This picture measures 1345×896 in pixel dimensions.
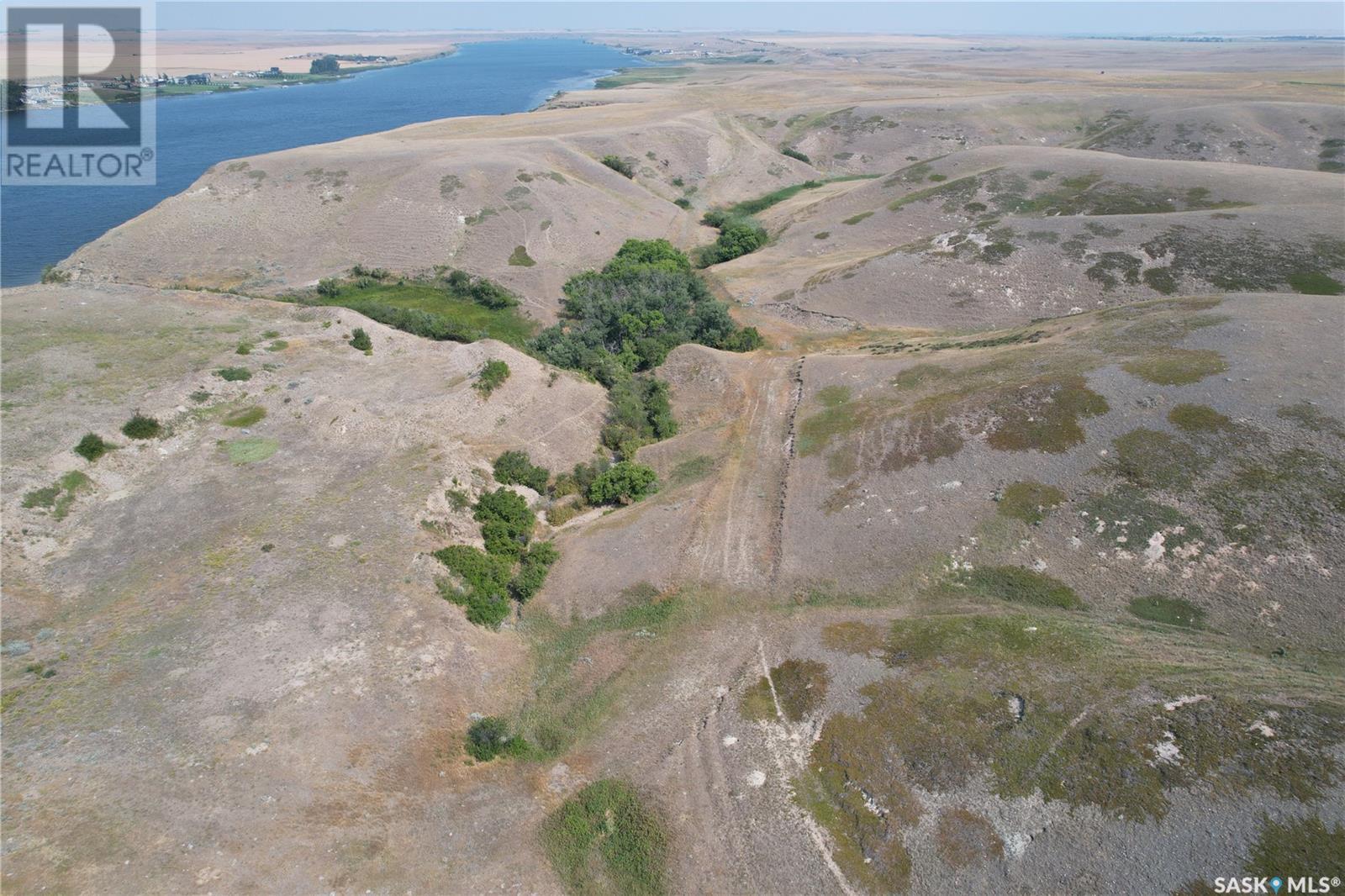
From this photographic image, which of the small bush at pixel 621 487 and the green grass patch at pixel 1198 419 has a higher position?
the green grass patch at pixel 1198 419

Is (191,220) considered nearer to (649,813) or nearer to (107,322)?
(107,322)

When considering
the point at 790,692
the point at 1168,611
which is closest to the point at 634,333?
the point at 790,692

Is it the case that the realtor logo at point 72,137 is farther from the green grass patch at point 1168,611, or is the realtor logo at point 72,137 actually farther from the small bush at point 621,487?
the green grass patch at point 1168,611

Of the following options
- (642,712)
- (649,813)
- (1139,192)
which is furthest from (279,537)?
(1139,192)

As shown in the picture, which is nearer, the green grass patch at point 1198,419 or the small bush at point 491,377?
the green grass patch at point 1198,419

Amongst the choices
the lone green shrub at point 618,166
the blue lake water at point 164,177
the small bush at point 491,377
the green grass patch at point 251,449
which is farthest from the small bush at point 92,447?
the lone green shrub at point 618,166

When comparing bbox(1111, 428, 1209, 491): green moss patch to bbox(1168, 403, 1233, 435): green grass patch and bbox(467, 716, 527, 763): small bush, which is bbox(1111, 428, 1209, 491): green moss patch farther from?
bbox(467, 716, 527, 763): small bush
